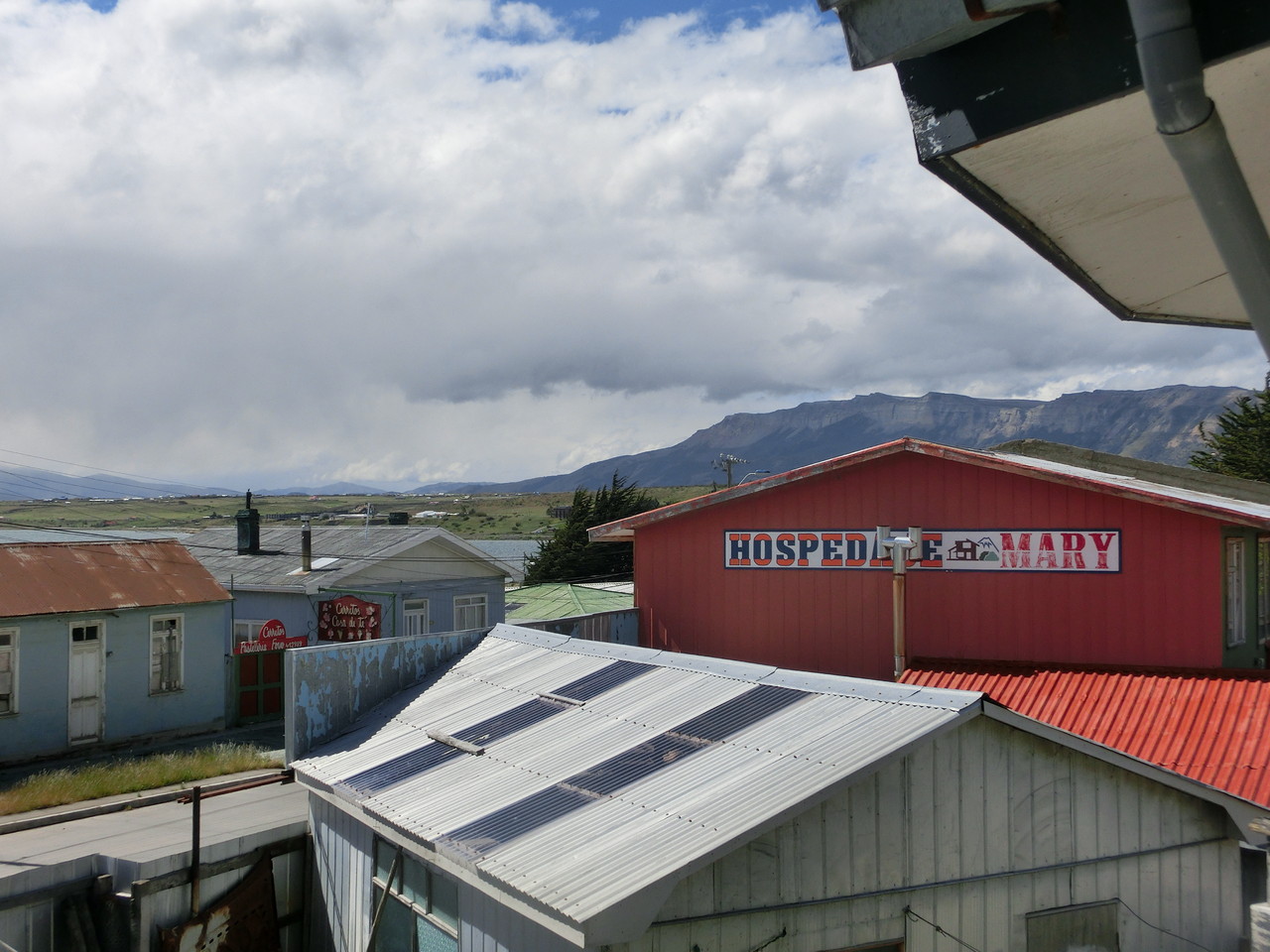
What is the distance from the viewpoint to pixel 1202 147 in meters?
2.52

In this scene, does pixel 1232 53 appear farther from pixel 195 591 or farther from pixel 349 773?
pixel 195 591

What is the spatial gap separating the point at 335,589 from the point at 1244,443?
109 ft

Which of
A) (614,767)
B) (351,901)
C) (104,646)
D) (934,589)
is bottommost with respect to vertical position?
(351,901)

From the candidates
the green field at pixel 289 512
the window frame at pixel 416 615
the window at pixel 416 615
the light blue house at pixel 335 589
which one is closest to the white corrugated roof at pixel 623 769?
the light blue house at pixel 335 589

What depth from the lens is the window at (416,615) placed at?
26.5 meters

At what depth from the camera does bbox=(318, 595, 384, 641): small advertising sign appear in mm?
25172

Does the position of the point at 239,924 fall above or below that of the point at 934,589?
below

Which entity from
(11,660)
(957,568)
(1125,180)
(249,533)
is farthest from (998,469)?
(249,533)

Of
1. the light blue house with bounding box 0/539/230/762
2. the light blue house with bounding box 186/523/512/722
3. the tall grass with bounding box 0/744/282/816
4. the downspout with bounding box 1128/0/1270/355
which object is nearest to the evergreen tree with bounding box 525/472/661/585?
the light blue house with bounding box 186/523/512/722

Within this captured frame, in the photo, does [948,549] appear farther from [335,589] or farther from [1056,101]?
[335,589]

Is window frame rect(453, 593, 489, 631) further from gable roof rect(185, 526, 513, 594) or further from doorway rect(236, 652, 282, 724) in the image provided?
doorway rect(236, 652, 282, 724)

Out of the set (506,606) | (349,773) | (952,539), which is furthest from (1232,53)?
(506,606)

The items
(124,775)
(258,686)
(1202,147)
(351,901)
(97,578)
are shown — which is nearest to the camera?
(1202,147)

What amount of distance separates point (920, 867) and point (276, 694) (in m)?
18.8
